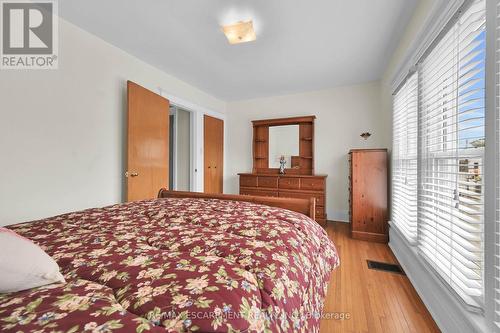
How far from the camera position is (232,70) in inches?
124

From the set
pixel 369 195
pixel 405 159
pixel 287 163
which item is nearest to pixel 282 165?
pixel 287 163

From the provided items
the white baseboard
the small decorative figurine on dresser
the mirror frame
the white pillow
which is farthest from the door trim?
the white pillow

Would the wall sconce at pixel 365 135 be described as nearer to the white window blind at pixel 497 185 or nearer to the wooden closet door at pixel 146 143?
the white window blind at pixel 497 185

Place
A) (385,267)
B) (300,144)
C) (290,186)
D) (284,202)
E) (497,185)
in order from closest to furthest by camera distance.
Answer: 1. (497,185)
2. (284,202)
3. (385,267)
4. (290,186)
5. (300,144)

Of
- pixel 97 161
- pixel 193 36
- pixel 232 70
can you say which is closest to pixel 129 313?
pixel 97 161

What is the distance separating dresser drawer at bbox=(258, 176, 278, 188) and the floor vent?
194cm

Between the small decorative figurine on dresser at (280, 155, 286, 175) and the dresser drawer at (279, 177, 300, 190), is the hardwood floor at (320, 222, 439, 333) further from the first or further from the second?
the small decorative figurine on dresser at (280, 155, 286, 175)

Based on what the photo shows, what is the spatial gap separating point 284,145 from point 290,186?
3.00ft

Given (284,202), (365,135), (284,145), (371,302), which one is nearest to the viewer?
(371,302)

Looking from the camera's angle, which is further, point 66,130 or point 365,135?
point 365,135

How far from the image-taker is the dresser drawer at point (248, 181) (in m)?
4.11

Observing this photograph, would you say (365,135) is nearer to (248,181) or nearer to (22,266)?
(248,181)

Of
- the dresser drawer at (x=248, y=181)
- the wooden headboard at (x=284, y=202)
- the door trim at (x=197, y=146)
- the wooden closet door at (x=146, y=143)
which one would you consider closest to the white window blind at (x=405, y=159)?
the wooden headboard at (x=284, y=202)

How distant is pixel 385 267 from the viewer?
2.21m
